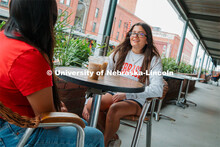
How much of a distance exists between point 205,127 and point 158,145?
173cm

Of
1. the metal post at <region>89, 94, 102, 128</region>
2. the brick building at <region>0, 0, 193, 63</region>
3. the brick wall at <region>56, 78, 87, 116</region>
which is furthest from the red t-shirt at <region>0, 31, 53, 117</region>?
the brick wall at <region>56, 78, 87, 116</region>

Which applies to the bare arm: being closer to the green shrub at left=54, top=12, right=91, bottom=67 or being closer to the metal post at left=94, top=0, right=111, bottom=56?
the green shrub at left=54, top=12, right=91, bottom=67

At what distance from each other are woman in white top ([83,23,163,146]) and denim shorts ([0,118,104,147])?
72cm

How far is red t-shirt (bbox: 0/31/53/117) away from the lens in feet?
2.27

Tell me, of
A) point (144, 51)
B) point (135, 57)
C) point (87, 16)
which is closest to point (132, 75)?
point (135, 57)

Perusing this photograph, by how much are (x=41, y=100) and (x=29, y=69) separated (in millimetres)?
132

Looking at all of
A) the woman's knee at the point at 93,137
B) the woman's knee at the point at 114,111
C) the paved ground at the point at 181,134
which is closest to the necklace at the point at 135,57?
the woman's knee at the point at 114,111

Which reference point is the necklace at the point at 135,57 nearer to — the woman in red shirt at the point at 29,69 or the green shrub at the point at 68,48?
the green shrub at the point at 68,48

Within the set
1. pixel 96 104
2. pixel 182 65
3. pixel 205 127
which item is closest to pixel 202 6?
pixel 182 65

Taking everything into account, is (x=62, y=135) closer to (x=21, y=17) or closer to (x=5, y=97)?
(x=5, y=97)

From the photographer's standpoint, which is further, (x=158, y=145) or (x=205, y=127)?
(x=205, y=127)

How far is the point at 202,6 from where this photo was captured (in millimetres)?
6840

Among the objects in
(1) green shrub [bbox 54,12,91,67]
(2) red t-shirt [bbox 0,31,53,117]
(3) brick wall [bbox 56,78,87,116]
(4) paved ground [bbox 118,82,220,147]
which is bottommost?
(4) paved ground [bbox 118,82,220,147]

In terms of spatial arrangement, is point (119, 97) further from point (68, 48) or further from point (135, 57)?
point (68, 48)
